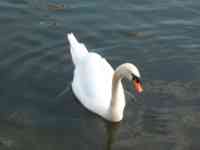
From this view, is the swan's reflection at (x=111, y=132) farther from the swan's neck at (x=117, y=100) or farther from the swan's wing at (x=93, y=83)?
the swan's wing at (x=93, y=83)

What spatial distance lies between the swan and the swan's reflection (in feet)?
0.32

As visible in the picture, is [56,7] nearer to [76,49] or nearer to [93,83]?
[76,49]

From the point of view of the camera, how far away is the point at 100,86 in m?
10.8

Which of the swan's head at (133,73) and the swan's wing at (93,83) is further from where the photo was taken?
the swan's wing at (93,83)

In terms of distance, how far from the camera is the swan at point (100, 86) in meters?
10.2

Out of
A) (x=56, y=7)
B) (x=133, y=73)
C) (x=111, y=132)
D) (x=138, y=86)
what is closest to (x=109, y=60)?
(x=111, y=132)

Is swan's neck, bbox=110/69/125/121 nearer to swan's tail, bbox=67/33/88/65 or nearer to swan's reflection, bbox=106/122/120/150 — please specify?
swan's reflection, bbox=106/122/120/150

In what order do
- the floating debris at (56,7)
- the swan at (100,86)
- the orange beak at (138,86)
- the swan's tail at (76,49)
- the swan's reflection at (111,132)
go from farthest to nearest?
the floating debris at (56,7) < the swan's tail at (76,49) < the swan at (100,86) < the swan's reflection at (111,132) < the orange beak at (138,86)

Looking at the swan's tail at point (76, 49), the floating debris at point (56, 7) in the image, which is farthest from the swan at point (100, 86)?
the floating debris at point (56, 7)

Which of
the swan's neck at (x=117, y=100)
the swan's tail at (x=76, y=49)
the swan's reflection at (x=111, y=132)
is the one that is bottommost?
the swan's reflection at (x=111, y=132)

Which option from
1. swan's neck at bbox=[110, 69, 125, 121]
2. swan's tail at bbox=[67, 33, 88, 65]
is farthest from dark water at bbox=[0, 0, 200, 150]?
swan's tail at bbox=[67, 33, 88, 65]

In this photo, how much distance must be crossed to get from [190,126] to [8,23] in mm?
5318

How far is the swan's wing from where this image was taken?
35.1 feet

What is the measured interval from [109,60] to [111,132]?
2489mm
